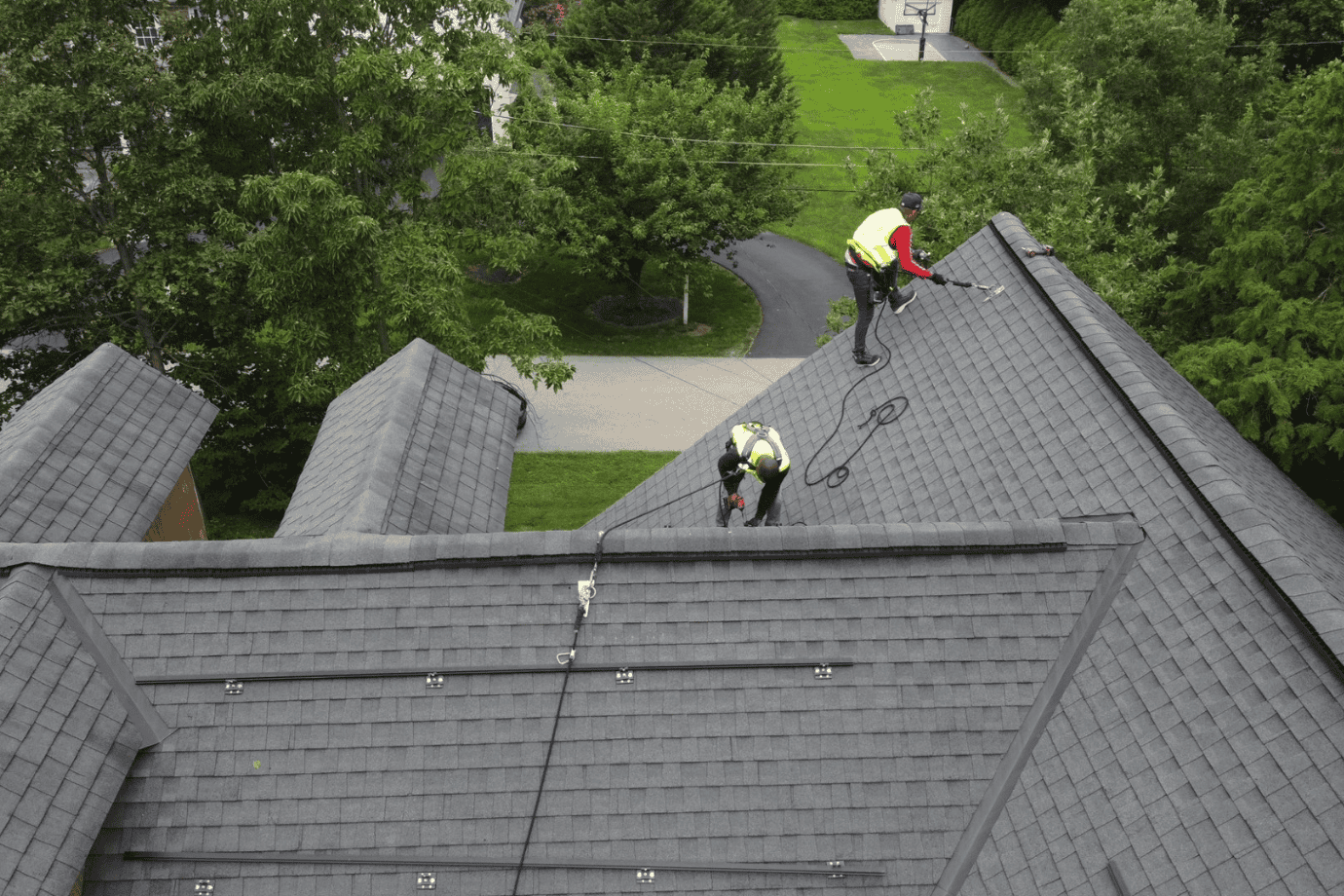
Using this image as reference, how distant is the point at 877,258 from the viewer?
1619cm

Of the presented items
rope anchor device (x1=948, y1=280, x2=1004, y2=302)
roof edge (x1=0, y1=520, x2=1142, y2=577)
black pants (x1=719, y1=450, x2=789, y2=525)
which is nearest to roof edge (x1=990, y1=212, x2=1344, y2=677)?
roof edge (x1=0, y1=520, x2=1142, y2=577)

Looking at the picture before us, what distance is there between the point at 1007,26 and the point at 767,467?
6534 cm

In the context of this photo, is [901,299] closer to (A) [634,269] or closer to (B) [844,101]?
(A) [634,269]

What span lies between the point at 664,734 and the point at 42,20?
19.5 meters

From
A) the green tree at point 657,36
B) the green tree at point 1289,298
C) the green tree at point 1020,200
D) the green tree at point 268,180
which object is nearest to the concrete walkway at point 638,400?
the green tree at point 268,180

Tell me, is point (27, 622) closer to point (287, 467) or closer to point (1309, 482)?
point (287, 467)

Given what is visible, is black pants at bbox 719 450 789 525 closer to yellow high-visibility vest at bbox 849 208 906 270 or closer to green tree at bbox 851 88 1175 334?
yellow high-visibility vest at bbox 849 208 906 270

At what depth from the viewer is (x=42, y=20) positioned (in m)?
20.5

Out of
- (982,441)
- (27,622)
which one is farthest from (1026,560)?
(27,622)

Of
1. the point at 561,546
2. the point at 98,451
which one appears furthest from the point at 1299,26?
the point at 98,451

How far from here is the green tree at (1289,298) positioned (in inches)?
695

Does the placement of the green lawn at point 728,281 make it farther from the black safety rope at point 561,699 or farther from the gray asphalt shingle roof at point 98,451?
the black safety rope at point 561,699

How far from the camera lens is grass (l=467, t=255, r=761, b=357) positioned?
3859 cm

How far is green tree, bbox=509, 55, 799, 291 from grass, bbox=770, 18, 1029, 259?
11446 mm
